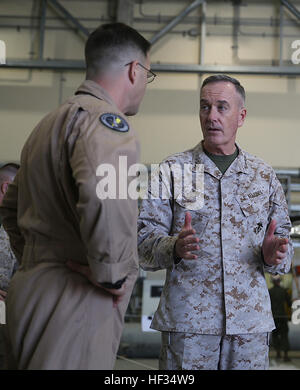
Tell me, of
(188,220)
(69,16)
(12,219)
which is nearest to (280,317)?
(188,220)

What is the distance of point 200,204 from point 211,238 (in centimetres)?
17

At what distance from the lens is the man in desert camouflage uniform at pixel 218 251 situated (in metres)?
2.16

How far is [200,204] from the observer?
234 cm

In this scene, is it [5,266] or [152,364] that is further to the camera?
[152,364]

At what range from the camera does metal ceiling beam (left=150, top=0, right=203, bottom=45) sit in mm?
7258

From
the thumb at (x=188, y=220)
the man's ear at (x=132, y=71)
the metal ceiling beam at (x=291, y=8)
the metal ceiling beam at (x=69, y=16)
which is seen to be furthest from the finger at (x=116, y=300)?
the metal ceiling beam at (x=291, y=8)

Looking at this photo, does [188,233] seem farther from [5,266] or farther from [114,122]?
[5,266]

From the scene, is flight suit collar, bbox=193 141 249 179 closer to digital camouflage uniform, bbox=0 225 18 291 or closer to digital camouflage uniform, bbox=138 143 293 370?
digital camouflage uniform, bbox=138 143 293 370

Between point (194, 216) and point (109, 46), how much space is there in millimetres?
946

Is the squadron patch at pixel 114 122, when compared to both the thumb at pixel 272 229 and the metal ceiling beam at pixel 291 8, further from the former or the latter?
the metal ceiling beam at pixel 291 8

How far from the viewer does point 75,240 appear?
1.53 metres

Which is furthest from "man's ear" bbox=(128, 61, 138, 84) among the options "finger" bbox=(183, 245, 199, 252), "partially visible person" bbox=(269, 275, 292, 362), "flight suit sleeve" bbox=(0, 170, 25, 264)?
"partially visible person" bbox=(269, 275, 292, 362)

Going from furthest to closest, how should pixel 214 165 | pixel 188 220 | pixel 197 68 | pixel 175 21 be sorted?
pixel 175 21
pixel 197 68
pixel 214 165
pixel 188 220

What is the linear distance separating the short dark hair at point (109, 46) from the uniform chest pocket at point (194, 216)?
84 cm
